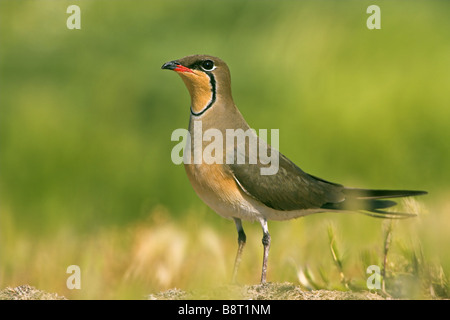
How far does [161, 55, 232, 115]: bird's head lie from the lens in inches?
205

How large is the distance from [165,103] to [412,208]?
18.3ft

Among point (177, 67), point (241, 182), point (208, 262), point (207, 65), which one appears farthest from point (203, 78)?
point (208, 262)

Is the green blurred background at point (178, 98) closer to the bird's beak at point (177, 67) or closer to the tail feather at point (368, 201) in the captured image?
the tail feather at point (368, 201)

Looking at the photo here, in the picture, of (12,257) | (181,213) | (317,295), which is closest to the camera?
(317,295)

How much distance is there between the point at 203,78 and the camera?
17.2 ft

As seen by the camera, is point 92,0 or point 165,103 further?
point 92,0

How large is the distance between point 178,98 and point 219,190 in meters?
4.76

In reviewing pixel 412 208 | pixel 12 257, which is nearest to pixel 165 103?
pixel 12 257

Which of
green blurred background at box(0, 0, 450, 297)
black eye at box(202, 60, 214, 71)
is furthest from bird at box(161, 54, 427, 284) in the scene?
green blurred background at box(0, 0, 450, 297)

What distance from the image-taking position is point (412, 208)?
433 cm

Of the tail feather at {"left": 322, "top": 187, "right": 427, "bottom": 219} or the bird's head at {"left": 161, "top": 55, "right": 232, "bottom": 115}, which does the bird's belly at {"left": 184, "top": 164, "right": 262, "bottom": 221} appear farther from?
the tail feather at {"left": 322, "top": 187, "right": 427, "bottom": 219}

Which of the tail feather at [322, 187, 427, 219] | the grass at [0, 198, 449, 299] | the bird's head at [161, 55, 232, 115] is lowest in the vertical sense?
the grass at [0, 198, 449, 299]

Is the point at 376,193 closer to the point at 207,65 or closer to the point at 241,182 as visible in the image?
the point at 241,182

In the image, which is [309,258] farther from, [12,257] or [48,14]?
[48,14]
